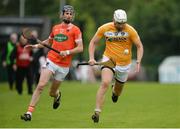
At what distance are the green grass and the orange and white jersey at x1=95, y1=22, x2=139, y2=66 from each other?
1.44m

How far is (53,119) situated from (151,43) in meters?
50.8

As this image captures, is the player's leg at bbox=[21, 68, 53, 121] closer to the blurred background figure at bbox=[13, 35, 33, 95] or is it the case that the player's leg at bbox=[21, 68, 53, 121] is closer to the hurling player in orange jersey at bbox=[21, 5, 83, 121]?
the hurling player in orange jersey at bbox=[21, 5, 83, 121]

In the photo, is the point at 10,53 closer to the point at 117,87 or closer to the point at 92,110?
the point at 92,110

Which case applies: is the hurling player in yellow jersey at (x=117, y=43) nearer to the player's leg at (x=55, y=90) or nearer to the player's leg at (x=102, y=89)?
the player's leg at (x=102, y=89)

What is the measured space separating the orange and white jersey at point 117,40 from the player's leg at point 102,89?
0.49 metres

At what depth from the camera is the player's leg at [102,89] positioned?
18891 mm

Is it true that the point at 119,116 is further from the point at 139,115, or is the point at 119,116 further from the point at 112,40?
the point at 112,40

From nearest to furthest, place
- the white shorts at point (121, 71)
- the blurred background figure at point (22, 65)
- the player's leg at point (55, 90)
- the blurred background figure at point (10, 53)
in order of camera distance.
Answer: the white shorts at point (121, 71)
the player's leg at point (55, 90)
the blurred background figure at point (22, 65)
the blurred background figure at point (10, 53)

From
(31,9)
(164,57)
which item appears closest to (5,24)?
(164,57)

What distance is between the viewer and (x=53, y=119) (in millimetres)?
20094

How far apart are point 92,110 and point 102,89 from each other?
13.0 feet

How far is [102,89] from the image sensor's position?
19.1 meters

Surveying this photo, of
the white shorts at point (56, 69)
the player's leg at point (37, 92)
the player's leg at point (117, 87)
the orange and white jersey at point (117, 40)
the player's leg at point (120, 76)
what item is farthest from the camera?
the player's leg at point (117, 87)

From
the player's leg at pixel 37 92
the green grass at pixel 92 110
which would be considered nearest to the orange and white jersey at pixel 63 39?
the player's leg at pixel 37 92
